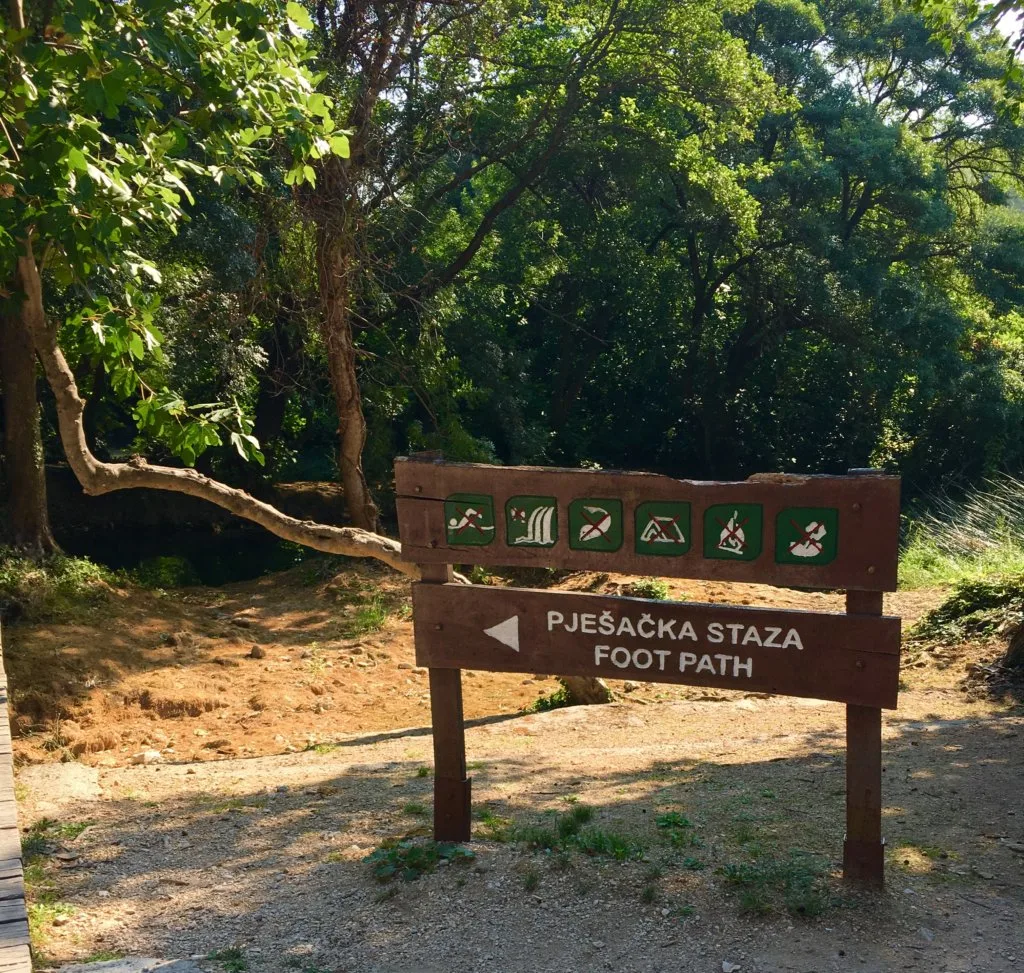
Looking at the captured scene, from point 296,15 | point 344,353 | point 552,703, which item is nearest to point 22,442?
point 344,353

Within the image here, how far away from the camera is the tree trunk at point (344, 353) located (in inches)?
523

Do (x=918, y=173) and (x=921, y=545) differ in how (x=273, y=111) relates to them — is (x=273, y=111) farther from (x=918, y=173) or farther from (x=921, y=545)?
(x=918, y=173)

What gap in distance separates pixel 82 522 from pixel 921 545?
12860 millimetres

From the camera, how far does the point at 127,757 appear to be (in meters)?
7.60

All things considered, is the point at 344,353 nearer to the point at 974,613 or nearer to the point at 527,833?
the point at 974,613

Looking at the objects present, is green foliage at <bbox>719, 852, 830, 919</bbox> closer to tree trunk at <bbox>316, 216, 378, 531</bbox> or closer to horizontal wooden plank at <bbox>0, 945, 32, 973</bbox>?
horizontal wooden plank at <bbox>0, 945, 32, 973</bbox>

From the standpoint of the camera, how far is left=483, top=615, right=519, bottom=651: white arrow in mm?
4336

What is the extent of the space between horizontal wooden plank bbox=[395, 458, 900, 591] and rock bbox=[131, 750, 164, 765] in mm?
3864

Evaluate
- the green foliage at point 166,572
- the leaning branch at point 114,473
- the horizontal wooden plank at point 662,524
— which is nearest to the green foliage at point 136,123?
the leaning branch at point 114,473

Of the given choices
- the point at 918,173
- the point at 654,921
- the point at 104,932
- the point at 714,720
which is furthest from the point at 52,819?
the point at 918,173

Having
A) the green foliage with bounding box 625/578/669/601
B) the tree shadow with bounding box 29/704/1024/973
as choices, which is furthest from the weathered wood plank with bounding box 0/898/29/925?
the green foliage with bounding box 625/578/669/601

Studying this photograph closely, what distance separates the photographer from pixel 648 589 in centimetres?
1071

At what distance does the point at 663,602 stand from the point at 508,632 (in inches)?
24.7

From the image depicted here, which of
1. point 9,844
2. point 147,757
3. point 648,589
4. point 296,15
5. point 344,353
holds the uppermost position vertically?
point 296,15
